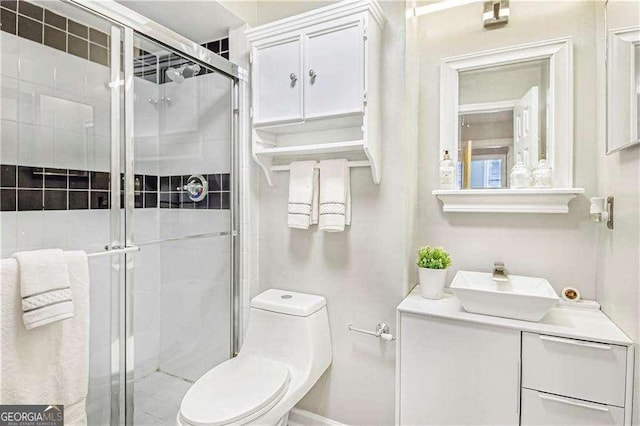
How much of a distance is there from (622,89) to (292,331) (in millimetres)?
1693

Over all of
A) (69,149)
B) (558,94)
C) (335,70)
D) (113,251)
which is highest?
(335,70)

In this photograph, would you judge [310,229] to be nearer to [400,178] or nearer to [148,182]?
[400,178]

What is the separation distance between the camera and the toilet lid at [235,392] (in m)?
1.24

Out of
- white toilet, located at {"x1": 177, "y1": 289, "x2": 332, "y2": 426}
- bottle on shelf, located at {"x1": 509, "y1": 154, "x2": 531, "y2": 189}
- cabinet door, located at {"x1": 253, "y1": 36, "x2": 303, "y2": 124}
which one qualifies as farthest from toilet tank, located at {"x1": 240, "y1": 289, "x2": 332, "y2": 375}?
bottle on shelf, located at {"x1": 509, "y1": 154, "x2": 531, "y2": 189}

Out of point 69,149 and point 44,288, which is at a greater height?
point 69,149

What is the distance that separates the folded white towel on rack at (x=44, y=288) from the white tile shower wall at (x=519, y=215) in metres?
1.60

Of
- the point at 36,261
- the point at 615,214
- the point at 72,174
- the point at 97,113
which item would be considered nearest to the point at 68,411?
the point at 36,261

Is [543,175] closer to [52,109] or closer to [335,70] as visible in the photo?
[335,70]

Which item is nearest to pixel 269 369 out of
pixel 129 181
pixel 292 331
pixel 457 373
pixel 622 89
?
pixel 292 331

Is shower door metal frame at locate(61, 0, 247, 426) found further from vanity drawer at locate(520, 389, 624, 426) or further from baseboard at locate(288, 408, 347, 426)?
vanity drawer at locate(520, 389, 624, 426)

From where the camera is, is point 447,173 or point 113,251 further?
point 447,173

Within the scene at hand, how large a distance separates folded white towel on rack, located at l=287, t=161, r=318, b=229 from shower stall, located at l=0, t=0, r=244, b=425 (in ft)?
1.34

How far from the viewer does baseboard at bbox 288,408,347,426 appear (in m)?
1.83

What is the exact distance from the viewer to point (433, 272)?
1.62 m
